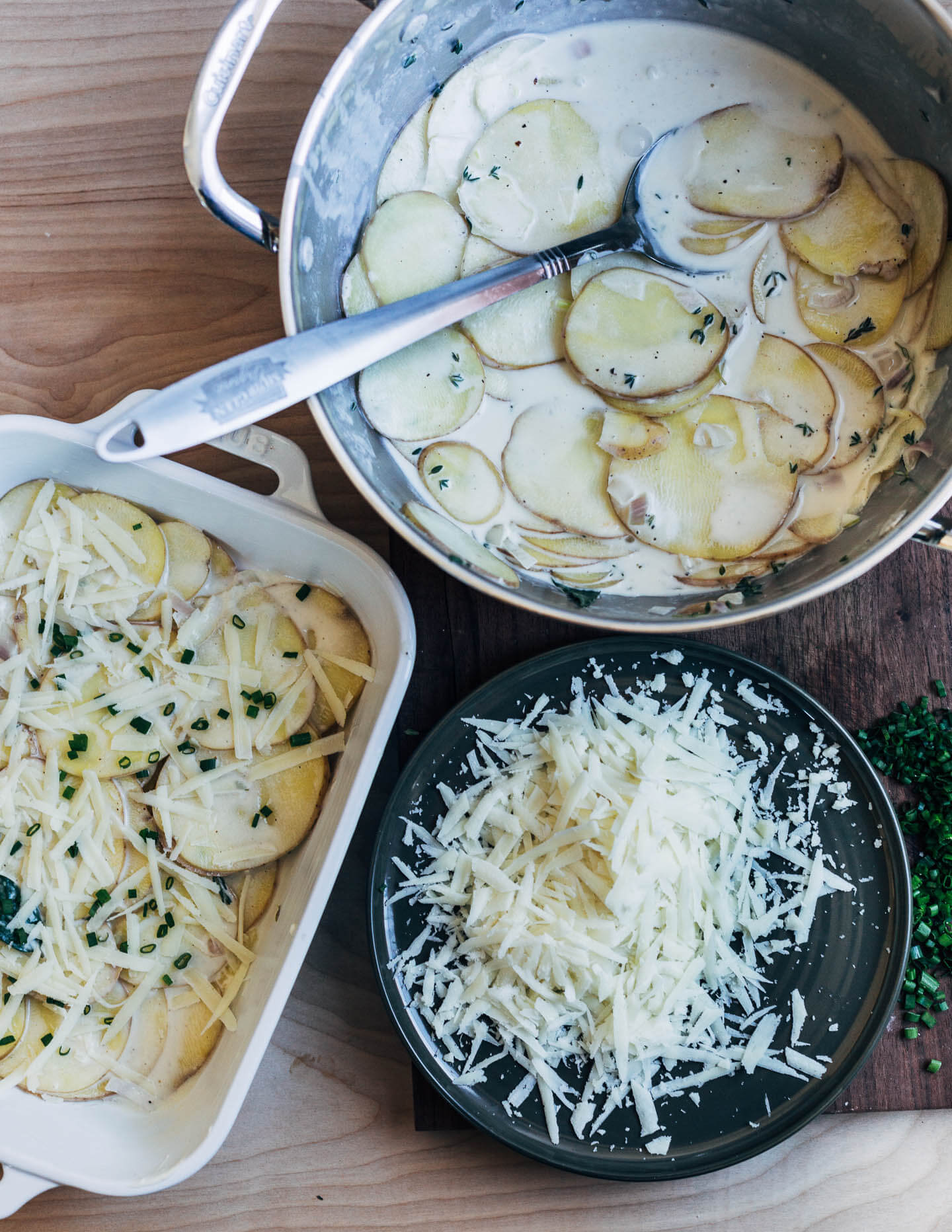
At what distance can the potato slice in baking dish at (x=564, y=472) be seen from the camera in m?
1.01

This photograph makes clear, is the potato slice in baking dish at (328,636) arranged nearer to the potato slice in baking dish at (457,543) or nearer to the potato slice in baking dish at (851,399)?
the potato slice in baking dish at (457,543)

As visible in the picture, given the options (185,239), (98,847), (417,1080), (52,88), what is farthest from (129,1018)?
(52,88)

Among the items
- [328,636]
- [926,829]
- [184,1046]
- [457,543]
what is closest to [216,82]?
[457,543]

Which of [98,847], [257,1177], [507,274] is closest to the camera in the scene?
[507,274]

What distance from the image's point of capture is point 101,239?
114 cm

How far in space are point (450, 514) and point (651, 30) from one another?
0.55 m

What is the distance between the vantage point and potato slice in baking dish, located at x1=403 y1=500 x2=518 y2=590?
3.15 feet

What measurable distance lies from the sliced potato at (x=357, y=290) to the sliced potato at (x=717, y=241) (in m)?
0.32

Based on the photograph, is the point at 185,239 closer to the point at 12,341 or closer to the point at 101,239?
the point at 101,239

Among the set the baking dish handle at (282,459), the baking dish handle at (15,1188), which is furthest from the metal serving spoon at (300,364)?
the baking dish handle at (15,1188)

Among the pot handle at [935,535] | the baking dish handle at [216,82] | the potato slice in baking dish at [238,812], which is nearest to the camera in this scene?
the baking dish handle at [216,82]

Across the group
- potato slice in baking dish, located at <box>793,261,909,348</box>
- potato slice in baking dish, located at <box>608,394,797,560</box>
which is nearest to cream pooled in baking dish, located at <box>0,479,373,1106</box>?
potato slice in baking dish, located at <box>608,394,797,560</box>

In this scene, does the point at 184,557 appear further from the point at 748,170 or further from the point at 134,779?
the point at 748,170

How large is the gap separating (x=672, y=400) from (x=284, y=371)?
390mm
